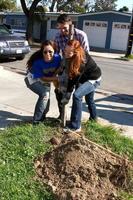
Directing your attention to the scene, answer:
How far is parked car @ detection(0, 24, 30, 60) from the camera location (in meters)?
16.0

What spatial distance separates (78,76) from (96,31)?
33.2m

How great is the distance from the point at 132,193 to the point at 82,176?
22.3 inches

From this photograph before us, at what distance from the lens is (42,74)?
654 centimetres

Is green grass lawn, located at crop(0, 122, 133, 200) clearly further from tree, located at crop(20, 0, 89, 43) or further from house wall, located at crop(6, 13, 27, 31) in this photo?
house wall, located at crop(6, 13, 27, 31)

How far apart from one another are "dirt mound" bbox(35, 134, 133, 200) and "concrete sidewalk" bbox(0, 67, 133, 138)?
1710 mm

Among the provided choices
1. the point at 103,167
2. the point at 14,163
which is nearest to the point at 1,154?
the point at 14,163

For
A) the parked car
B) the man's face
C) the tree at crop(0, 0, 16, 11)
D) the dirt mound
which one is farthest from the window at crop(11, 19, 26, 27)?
the dirt mound

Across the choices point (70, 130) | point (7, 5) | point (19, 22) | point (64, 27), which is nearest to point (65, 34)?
point (64, 27)

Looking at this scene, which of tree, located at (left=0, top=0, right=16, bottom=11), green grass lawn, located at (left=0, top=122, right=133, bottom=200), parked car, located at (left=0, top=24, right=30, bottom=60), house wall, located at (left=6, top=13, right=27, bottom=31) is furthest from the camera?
tree, located at (left=0, top=0, right=16, bottom=11)

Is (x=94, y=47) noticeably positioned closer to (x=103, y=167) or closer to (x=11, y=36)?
(x=11, y=36)

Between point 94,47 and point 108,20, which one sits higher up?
point 108,20

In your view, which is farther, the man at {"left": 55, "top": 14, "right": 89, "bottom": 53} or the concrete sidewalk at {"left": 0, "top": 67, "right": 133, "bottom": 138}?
the concrete sidewalk at {"left": 0, "top": 67, "right": 133, "bottom": 138}

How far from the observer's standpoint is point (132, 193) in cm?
461

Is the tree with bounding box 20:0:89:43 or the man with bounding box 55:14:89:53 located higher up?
the man with bounding box 55:14:89:53
